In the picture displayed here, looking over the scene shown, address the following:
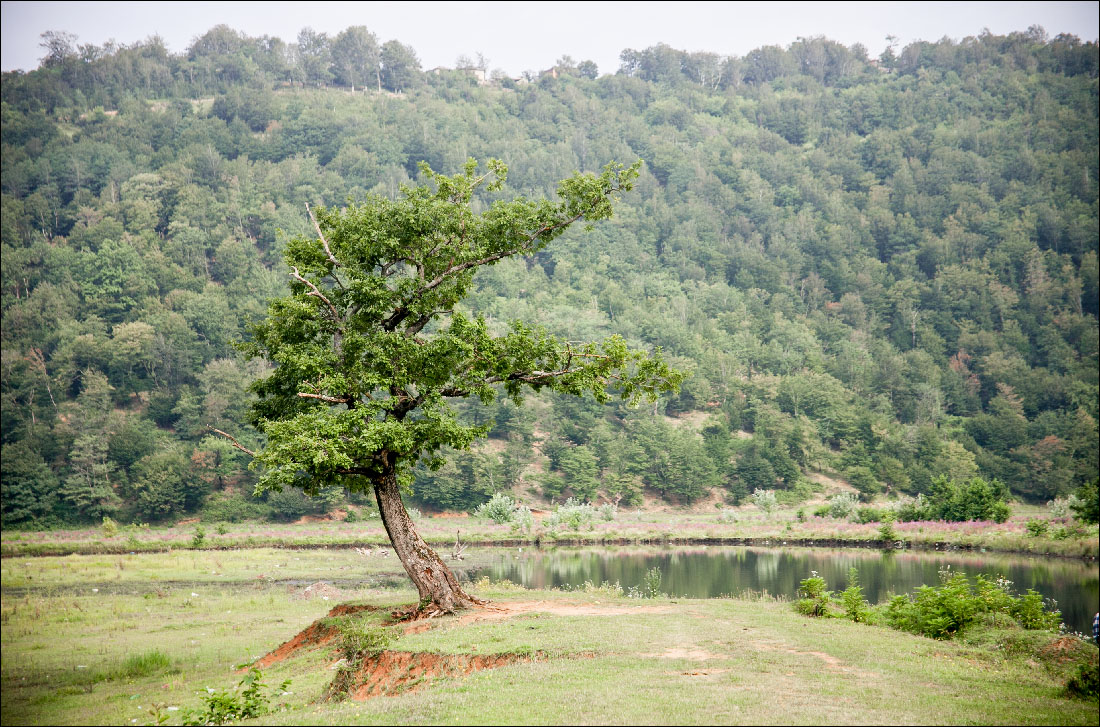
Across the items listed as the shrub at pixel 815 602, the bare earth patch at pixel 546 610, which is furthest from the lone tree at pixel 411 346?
the shrub at pixel 815 602

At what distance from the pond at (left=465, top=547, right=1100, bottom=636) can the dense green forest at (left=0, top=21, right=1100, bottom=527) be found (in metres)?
20.9

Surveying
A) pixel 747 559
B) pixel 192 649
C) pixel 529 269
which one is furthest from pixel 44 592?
pixel 529 269

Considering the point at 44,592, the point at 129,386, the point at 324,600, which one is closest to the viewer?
the point at 324,600

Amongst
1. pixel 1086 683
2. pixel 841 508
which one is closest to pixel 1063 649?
pixel 1086 683

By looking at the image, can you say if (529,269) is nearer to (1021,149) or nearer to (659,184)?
(659,184)

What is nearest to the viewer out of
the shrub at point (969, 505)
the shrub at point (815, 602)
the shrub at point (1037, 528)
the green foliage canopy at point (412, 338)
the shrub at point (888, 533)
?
the shrub at point (815, 602)

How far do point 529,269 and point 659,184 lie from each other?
55.6 m

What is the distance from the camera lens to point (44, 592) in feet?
101

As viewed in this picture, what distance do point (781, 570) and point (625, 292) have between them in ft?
362

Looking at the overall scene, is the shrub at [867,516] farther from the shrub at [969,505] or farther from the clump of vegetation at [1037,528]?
the clump of vegetation at [1037,528]

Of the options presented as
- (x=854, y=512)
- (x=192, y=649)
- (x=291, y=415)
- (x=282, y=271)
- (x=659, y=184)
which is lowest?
(x=854, y=512)

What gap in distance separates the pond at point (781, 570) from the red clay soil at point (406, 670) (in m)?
13.9

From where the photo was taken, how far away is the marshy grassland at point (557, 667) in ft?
32.7

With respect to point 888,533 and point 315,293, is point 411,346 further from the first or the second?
point 888,533
